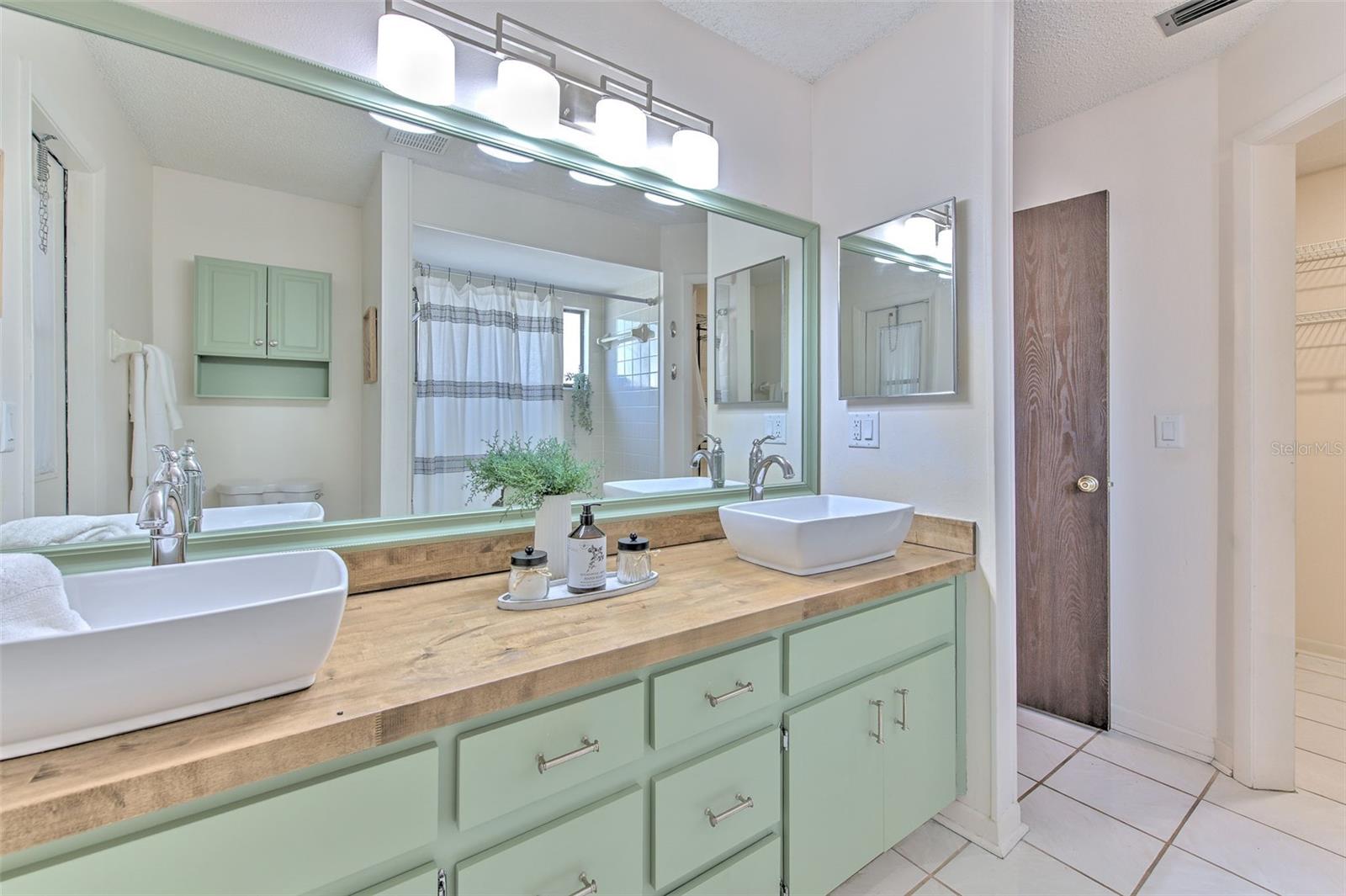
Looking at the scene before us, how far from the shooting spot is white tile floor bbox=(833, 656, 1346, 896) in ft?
4.86

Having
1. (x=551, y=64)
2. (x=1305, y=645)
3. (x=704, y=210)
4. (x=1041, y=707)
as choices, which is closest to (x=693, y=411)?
(x=704, y=210)

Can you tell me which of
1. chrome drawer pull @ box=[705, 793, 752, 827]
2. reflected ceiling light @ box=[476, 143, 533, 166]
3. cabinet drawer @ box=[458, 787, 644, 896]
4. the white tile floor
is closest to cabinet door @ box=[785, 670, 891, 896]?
chrome drawer pull @ box=[705, 793, 752, 827]

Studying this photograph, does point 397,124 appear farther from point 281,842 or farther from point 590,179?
point 281,842

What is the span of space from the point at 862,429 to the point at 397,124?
1.61 metres

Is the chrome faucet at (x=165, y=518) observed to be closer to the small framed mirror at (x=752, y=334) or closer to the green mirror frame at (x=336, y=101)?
the green mirror frame at (x=336, y=101)

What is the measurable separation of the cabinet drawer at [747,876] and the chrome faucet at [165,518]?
3.57 feet

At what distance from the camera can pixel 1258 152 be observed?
73.0 inches

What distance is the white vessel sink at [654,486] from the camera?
167cm

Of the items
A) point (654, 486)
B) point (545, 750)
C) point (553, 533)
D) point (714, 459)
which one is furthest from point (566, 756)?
point (714, 459)

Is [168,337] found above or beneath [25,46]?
beneath

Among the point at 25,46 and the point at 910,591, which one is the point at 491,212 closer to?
the point at 25,46

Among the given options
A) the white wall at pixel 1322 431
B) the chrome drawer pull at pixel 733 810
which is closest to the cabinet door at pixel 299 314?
the chrome drawer pull at pixel 733 810

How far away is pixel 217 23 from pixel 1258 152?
289cm

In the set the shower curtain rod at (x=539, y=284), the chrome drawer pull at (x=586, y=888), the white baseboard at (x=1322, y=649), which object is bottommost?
the white baseboard at (x=1322, y=649)
